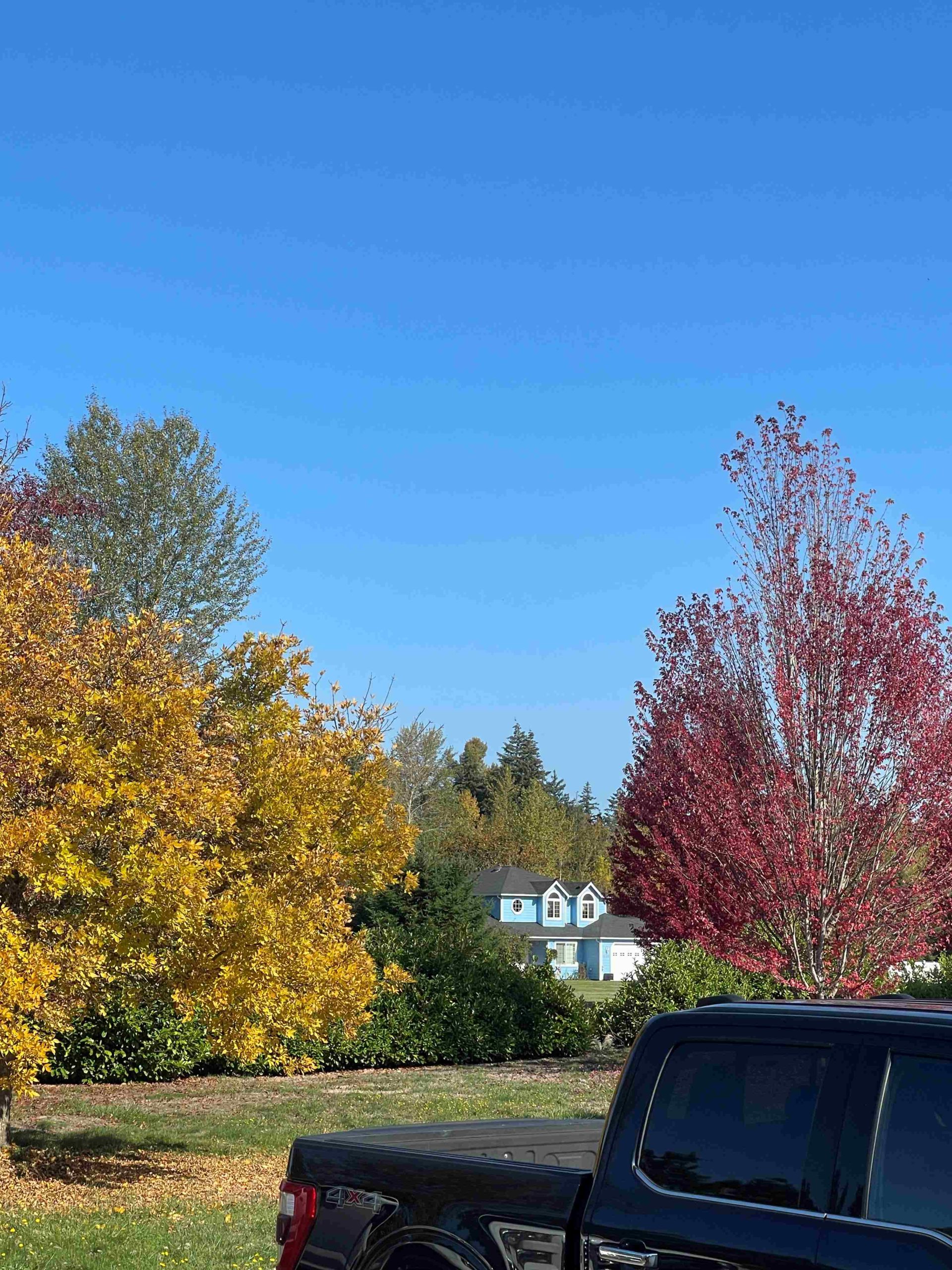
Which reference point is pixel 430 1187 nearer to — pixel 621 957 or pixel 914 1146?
pixel 914 1146

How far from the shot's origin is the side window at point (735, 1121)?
12.5ft

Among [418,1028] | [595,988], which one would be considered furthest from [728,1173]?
[595,988]

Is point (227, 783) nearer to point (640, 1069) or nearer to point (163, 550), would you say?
point (640, 1069)

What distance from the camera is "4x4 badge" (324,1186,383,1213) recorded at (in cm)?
478

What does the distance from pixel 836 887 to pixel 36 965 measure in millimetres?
8053

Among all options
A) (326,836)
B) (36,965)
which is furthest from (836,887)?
(36,965)

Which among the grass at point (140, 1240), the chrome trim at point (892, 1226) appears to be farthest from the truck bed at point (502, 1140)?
the grass at point (140, 1240)

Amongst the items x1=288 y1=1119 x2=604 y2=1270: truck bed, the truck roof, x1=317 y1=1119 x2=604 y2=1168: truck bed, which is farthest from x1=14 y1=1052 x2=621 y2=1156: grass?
the truck roof

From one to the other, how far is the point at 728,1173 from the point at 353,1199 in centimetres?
164

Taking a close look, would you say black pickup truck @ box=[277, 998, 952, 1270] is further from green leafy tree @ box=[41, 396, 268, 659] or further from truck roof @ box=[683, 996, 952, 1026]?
green leafy tree @ box=[41, 396, 268, 659]

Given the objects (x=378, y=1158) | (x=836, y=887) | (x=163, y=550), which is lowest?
(x=378, y=1158)

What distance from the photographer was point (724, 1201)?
3.85m

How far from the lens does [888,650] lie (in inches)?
529

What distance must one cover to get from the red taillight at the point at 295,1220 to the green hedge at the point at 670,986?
17197 millimetres
